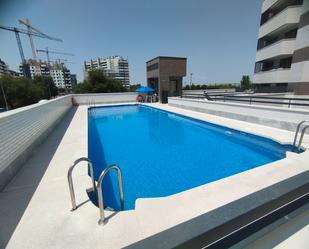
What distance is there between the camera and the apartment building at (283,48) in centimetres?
972

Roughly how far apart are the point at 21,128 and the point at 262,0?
25.7 meters

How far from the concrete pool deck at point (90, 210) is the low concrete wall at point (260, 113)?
10.1 feet

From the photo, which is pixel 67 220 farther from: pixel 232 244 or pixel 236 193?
pixel 236 193

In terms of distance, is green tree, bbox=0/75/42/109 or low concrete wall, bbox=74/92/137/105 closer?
low concrete wall, bbox=74/92/137/105

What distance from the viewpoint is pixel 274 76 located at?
15727mm

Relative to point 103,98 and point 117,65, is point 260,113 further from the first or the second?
point 117,65

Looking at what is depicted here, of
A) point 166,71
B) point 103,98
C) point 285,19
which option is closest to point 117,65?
point 103,98

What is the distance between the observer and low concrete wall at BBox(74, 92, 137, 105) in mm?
16250

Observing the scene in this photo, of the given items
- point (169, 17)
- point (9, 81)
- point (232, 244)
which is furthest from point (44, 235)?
point (9, 81)

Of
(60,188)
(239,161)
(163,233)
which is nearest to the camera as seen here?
(163,233)

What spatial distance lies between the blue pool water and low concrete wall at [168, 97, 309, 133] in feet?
4.63

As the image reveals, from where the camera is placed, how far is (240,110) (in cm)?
757

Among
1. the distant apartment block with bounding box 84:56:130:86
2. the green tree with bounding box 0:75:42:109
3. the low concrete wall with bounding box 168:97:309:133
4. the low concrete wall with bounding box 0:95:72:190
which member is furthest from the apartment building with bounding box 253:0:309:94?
the distant apartment block with bounding box 84:56:130:86

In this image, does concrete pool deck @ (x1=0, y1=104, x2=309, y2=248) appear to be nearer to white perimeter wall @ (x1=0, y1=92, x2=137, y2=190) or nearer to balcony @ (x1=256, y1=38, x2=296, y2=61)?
white perimeter wall @ (x1=0, y1=92, x2=137, y2=190)
